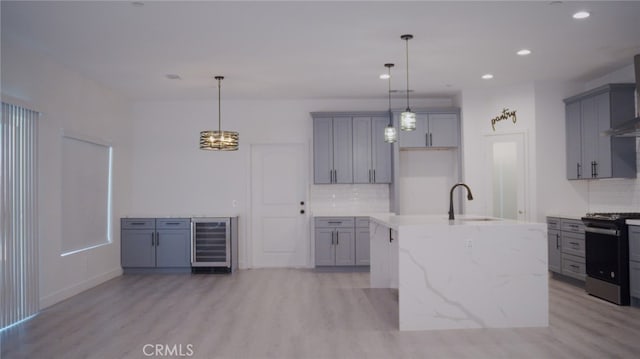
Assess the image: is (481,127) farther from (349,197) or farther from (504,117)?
(349,197)

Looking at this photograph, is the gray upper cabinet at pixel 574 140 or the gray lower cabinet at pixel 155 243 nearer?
the gray upper cabinet at pixel 574 140

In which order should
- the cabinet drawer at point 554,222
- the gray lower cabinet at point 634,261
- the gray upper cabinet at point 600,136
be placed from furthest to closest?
the cabinet drawer at point 554,222 → the gray upper cabinet at point 600,136 → the gray lower cabinet at point 634,261

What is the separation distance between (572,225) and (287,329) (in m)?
3.75

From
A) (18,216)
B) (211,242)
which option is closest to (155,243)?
(211,242)

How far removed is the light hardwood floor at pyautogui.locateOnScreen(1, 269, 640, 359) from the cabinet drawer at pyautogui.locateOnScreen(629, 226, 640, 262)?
1.69 ft

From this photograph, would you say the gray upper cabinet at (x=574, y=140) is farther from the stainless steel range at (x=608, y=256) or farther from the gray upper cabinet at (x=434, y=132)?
the gray upper cabinet at (x=434, y=132)

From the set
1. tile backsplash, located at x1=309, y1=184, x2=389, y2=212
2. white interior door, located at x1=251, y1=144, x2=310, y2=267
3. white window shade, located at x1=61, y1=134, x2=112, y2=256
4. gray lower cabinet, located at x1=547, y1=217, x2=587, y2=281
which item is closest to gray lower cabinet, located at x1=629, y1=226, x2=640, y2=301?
gray lower cabinet, located at x1=547, y1=217, x2=587, y2=281

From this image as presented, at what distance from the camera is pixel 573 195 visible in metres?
6.61

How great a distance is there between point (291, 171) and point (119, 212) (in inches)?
104

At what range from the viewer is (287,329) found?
418 cm

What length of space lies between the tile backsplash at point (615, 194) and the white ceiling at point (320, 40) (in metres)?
1.40

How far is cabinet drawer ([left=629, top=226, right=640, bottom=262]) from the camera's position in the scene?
4793 millimetres

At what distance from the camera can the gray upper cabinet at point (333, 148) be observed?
24.4ft

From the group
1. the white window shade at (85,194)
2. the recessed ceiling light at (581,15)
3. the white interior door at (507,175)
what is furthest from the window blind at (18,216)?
the white interior door at (507,175)
